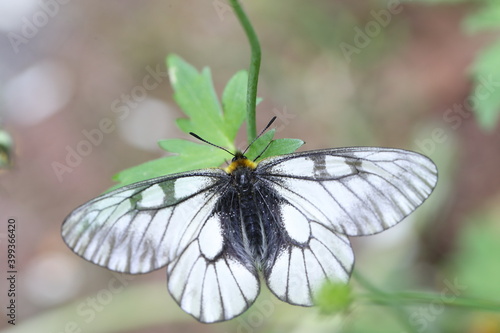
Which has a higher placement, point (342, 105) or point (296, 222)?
point (342, 105)

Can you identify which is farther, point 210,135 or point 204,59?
point 204,59

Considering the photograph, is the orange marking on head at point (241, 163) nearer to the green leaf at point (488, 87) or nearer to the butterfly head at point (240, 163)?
the butterfly head at point (240, 163)

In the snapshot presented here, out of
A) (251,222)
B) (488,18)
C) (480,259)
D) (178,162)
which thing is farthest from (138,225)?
(480,259)

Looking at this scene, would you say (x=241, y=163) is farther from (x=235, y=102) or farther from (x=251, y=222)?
(x=235, y=102)

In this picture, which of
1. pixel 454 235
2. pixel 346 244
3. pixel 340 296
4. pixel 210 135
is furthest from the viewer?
pixel 454 235

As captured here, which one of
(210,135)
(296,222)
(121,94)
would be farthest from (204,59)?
(296,222)

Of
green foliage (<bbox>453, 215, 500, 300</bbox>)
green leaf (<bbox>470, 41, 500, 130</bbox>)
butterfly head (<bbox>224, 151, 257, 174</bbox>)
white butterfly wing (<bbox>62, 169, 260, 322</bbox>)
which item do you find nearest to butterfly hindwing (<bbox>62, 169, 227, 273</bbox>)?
white butterfly wing (<bbox>62, 169, 260, 322</bbox>)

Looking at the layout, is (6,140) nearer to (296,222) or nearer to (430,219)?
(296,222)

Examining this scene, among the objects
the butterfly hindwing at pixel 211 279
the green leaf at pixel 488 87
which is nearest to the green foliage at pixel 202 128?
the butterfly hindwing at pixel 211 279
